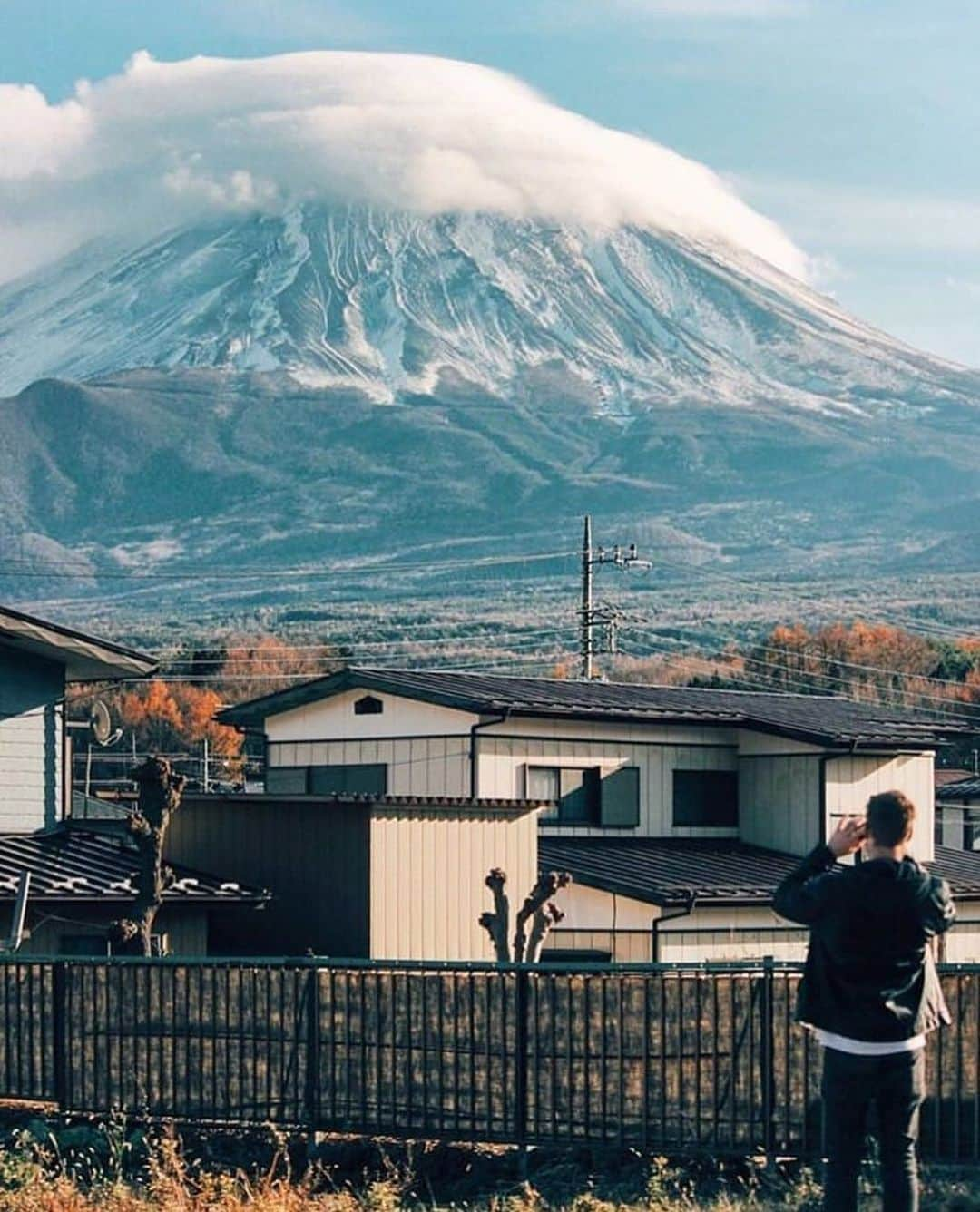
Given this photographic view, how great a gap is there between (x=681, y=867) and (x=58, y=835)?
9.62m

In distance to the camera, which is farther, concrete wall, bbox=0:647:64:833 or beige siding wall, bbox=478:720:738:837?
beige siding wall, bbox=478:720:738:837

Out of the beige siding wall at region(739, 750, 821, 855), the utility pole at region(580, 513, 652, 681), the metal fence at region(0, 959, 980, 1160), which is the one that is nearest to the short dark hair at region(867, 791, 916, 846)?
the metal fence at region(0, 959, 980, 1160)

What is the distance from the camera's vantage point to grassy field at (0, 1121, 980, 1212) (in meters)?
13.5

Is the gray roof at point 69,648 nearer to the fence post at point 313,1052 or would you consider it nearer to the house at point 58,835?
the house at point 58,835

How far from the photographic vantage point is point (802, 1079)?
14875 millimetres

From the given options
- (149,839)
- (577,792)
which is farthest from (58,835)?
(577,792)

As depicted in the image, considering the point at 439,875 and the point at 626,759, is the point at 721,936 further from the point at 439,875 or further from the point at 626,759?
the point at 439,875

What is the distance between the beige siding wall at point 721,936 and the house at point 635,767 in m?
0.03

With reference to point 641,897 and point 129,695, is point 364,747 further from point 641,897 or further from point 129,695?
point 129,695

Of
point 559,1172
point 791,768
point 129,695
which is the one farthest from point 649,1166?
point 129,695

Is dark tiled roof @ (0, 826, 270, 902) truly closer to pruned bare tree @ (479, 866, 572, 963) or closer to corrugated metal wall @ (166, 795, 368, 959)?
corrugated metal wall @ (166, 795, 368, 959)

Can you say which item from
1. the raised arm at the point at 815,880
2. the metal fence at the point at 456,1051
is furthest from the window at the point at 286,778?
the raised arm at the point at 815,880

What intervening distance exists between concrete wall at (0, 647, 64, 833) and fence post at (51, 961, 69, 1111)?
995 cm

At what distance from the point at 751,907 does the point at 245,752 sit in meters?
48.9
